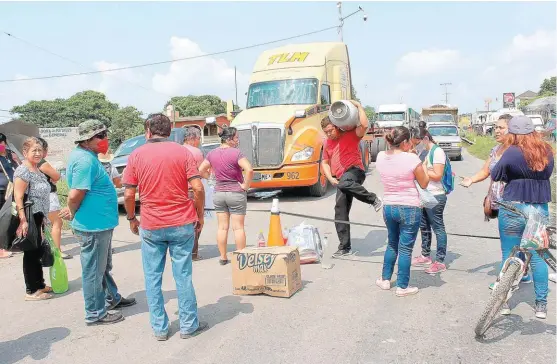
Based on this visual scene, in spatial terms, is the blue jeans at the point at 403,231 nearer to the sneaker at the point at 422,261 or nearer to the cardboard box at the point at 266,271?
the cardboard box at the point at 266,271

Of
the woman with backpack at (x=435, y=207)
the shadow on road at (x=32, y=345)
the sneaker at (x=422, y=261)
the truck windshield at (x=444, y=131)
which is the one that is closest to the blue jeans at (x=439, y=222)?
the woman with backpack at (x=435, y=207)

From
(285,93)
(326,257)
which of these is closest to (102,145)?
(326,257)

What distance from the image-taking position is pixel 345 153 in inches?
266

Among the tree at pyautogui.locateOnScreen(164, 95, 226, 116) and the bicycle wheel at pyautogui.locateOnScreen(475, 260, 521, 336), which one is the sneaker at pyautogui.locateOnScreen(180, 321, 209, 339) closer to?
the bicycle wheel at pyautogui.locateOnScreen(475, 260, 521, 336)

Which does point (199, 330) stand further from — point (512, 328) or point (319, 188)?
point (319, 188)

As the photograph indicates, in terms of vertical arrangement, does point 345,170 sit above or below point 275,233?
above

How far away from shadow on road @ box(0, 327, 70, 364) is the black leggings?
1087 millimetres

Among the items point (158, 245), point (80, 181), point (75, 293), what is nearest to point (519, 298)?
point (158, 245)

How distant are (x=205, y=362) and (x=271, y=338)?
64 cm

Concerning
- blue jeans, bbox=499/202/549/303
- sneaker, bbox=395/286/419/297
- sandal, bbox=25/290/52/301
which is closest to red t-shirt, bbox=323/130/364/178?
sneaker, bbox=395/286/419/297

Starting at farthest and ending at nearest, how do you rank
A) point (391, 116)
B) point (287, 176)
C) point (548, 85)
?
point (548, 85) → point (391, 116) → point (287, 176)

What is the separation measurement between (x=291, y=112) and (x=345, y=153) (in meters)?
5.62

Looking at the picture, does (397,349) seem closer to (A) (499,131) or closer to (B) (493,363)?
(B) (493,363)


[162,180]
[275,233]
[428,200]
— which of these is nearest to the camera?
[162,180]
